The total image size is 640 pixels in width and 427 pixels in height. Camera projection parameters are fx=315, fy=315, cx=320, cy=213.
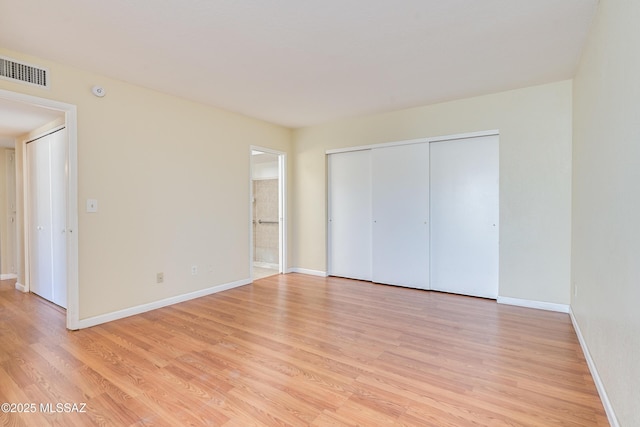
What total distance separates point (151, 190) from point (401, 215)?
125 inches

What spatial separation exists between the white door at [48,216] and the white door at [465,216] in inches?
173

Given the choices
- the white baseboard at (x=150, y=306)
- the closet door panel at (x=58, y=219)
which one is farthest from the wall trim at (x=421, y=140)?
the closet door panel at (x=58, y=219)

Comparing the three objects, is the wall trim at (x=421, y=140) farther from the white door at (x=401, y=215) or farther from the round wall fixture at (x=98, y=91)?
the round wall fixture at (x=98, y=91)

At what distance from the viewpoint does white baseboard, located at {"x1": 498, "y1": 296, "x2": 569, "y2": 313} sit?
11.0 ft

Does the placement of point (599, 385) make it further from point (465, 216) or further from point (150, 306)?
point (150, 306)

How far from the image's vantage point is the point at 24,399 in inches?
73.5

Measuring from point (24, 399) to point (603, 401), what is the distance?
11.0 feet

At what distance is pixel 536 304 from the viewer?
11.4ft

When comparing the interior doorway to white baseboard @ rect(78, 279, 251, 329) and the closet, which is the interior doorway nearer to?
the closet

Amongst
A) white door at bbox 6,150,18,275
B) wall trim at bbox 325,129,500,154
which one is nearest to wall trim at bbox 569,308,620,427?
wall trim at bbox 325,129,500,154

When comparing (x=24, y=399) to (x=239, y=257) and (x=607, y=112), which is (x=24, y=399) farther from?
(x=607, y=112)

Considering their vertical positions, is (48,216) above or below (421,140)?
below

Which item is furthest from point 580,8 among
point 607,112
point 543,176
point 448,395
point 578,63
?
point 448,395

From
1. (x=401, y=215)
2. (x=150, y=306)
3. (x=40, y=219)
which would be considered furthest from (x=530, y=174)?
(x=40, y=219)
